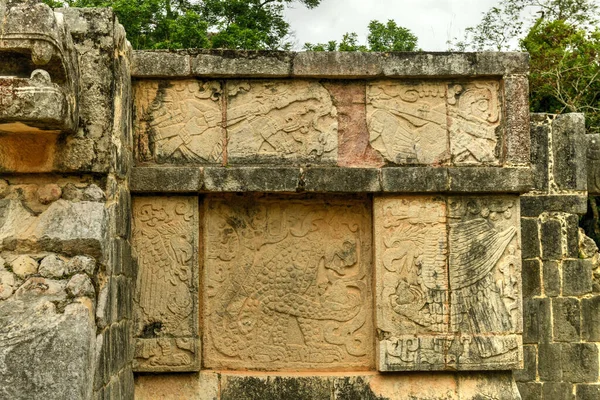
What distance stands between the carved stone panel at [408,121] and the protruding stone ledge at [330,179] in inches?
6.3

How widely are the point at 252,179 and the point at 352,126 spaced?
861 mm

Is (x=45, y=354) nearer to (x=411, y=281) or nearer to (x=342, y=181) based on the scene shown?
(x=342, y=181)

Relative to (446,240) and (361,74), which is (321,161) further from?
(446,240)

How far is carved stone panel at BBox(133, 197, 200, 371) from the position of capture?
17.4 ft

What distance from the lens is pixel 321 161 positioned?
18.1 feet

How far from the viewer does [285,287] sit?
557 cm

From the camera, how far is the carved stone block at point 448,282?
5363 millimetres

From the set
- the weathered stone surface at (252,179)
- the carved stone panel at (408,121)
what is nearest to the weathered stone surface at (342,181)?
the weathered stone surface at (252,179)

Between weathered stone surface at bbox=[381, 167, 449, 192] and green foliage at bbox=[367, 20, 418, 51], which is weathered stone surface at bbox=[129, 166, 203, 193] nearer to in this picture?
weathered stone surface at bbox=[381, 167, 449, 192]

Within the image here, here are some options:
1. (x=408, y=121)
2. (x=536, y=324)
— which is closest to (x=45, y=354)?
(x=408, y=121)

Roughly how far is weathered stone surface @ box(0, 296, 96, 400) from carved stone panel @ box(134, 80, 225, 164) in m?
1.79

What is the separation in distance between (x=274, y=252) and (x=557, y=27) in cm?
1233

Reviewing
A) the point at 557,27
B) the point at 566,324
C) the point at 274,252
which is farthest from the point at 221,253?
the point at 557,27

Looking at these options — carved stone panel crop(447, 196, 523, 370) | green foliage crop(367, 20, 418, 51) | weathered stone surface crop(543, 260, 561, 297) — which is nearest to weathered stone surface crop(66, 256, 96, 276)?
carved stone panel crop(447, 196, 523, 370)
